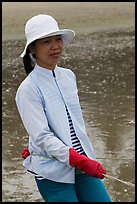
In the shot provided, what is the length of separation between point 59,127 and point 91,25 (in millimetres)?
18260

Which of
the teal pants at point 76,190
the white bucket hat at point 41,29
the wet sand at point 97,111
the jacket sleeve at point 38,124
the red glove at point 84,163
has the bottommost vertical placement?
the wet sand at point 97,111

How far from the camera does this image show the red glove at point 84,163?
10.1ft

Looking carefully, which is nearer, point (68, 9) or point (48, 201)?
point (48, 201)

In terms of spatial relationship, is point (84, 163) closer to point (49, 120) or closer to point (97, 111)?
→ point (49, 120)

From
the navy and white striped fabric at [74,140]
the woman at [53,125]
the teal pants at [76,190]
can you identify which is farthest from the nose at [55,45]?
the teal pants at [76,190]

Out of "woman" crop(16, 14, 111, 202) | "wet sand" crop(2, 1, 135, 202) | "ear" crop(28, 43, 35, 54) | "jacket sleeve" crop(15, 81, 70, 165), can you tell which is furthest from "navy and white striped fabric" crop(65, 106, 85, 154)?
"wet sand" crop(2, 1, 135, 202)

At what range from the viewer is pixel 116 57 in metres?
15.6

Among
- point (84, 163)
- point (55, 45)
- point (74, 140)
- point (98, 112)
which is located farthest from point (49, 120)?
point (98, 112)

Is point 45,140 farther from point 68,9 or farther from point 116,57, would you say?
point 68,9

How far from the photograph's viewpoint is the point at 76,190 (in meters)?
3.38

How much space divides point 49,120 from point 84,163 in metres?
0.34

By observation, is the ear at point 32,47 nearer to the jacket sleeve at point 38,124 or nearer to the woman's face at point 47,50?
the woman's face at point 47,50

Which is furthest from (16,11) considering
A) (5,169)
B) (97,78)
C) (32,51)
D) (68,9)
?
(32,51)

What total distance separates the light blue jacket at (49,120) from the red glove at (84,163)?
34 mm
